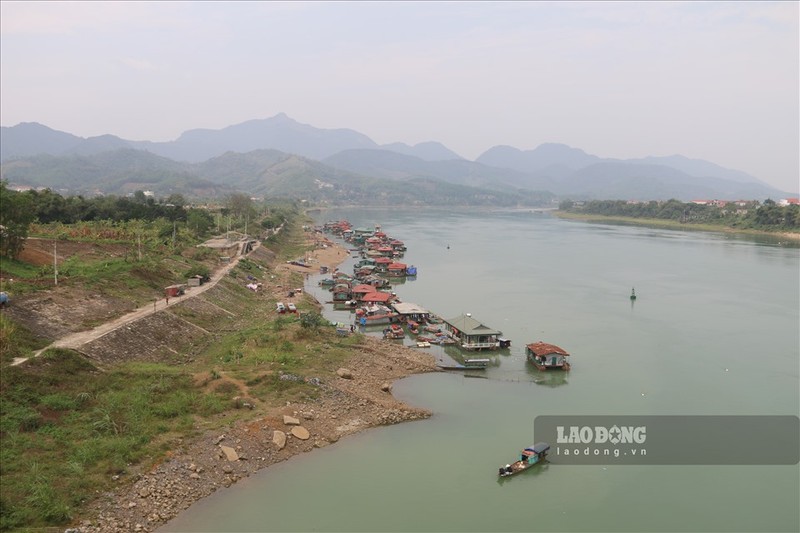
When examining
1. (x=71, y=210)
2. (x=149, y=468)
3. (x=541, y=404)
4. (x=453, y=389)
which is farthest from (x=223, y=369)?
(x=71, y=210)

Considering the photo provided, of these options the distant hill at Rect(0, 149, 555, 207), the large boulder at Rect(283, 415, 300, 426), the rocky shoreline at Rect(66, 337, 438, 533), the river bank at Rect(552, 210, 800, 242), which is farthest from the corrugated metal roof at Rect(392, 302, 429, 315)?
the distant hill at Rect(0, 149, 555, 207)

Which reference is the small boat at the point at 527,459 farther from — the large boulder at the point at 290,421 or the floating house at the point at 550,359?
the floating house at the point at 550,359

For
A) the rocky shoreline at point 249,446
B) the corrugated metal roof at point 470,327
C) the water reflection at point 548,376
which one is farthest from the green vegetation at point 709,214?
the rocky shoreline at point 249,446

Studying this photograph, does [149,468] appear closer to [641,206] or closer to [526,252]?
[526,252]

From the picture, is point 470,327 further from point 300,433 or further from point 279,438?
point 279,438

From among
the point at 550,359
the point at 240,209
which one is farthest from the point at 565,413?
the point at 240,209

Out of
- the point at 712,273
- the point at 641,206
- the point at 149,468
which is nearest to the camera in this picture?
the point at 149,468
